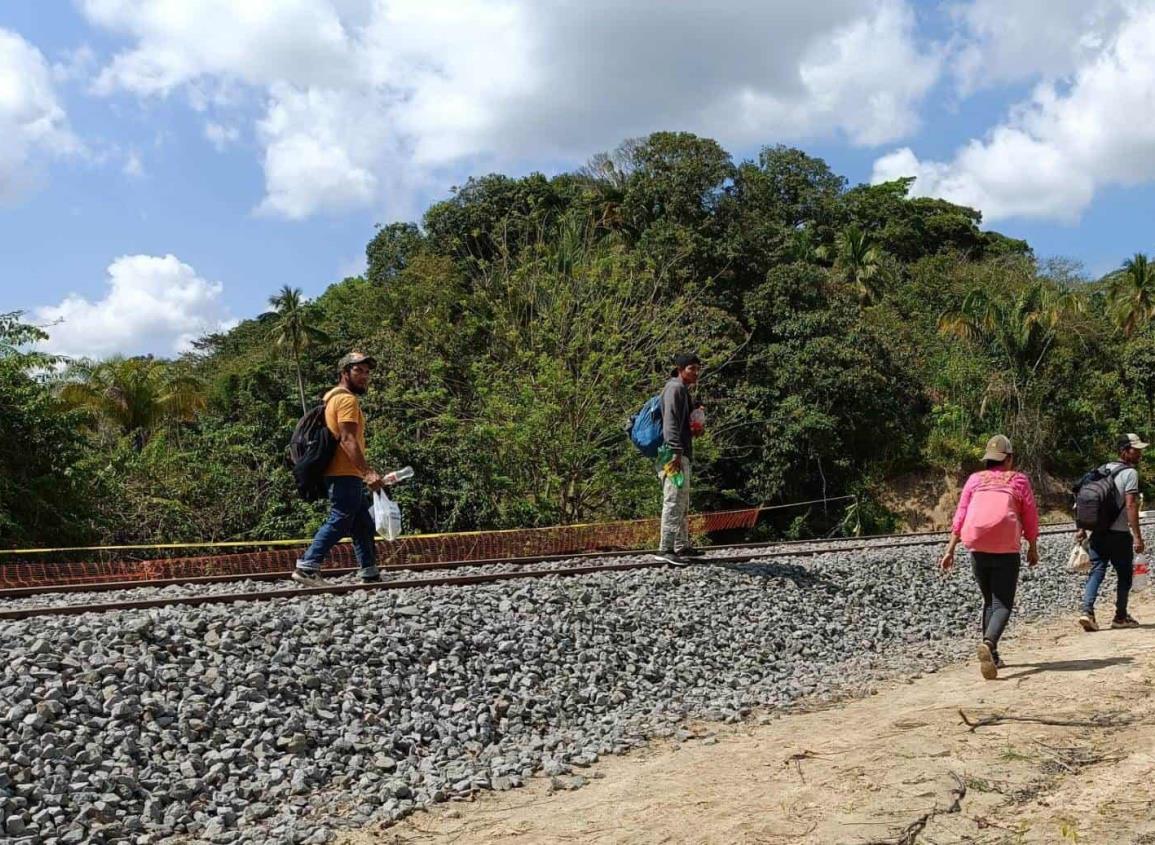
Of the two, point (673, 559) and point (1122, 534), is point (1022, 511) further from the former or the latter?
point (673, 559)

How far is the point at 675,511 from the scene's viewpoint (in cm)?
894

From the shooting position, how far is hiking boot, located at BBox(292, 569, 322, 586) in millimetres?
7410

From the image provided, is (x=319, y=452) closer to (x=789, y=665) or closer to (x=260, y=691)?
(x=260, y=691)

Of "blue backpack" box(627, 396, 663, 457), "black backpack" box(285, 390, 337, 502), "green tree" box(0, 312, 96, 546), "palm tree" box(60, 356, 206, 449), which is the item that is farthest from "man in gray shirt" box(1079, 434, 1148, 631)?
"palm tree" box(60, 356, 206, 449)

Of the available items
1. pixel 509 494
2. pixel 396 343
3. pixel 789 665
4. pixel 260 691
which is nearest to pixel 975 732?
pixel 789 665

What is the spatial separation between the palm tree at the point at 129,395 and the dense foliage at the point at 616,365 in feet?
0.33

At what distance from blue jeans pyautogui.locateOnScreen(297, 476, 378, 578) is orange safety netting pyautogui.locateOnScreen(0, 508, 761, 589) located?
373 cm

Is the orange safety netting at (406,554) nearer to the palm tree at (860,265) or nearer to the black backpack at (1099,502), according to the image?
the black backpack at (1099,502)

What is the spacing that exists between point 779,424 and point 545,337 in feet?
40.6

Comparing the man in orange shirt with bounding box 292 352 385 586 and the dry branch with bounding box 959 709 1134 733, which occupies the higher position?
the man in orange shirt with bounding box 292 352 385 586

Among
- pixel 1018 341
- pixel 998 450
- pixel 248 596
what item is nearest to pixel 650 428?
pixel 998 450

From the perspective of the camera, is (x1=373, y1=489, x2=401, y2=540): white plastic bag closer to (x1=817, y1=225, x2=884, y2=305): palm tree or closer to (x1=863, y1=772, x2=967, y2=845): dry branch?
(x1=863, y1=772, x2=967, y2=845): dry branch

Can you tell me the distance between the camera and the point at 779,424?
98.2 ft

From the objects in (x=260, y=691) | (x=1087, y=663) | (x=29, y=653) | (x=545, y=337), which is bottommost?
(x=1087, y=663)
